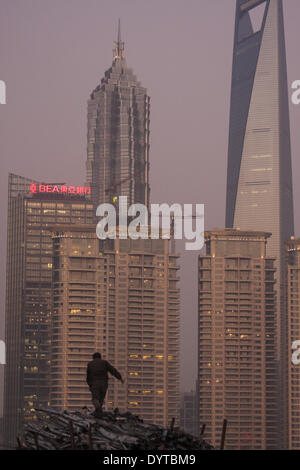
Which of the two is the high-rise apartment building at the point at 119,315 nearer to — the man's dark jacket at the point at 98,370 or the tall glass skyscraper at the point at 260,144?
the tall glass skyscraper at the point at 260,144

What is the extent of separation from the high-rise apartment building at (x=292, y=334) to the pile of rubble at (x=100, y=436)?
350 feet

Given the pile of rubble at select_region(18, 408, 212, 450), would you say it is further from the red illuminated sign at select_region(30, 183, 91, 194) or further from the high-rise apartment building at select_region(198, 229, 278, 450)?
the red illuminated sign at select_region(30, 183, 91, 194)

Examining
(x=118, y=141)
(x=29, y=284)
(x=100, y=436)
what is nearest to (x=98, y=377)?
Result: (x=100, y=436)

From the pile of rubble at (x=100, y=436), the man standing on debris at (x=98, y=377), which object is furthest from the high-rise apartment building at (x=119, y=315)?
the pile of rubble at (x=100, y=436)

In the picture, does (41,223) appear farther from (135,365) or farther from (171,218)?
(135,365)

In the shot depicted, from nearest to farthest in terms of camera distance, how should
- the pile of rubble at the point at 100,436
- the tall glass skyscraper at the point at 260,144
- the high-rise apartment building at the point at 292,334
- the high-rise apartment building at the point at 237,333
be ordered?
the pile of rubble at the point at 100,436, the high-rise apartment building at the point at 292,334, the high-rise apartment building at the point at 237,333, the tall glass skyscraper at the point at 260,144

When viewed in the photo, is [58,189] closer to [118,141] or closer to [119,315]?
[118,141]

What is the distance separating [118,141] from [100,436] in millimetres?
163078

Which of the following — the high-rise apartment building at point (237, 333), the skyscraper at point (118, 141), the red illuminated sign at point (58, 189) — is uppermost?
the skyscraper at point (118, 141)

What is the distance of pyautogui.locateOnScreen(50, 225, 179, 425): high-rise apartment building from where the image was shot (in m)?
128

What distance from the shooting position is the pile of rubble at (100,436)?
52.7ft

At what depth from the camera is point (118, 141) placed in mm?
178375

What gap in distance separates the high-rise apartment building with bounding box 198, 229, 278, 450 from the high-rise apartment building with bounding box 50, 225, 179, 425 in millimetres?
4243

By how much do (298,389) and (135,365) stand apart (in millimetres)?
21430
